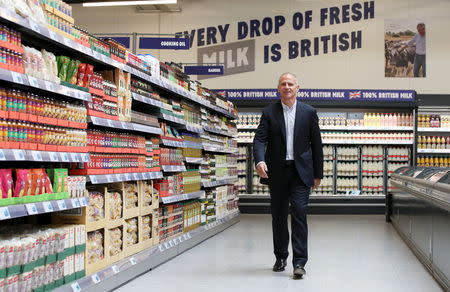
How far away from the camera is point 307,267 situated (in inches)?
217

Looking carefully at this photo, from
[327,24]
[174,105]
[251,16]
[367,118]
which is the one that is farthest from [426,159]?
[174,105]

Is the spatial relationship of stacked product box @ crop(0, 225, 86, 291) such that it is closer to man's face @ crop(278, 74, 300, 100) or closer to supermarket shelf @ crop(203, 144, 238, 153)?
man's face @ crop(278, 74, 300, 100)

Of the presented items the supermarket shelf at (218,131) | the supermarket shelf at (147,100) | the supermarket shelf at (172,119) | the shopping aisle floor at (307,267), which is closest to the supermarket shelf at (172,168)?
the supermarket shelf at (172,119)

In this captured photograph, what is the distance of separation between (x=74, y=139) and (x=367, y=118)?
9044 mm

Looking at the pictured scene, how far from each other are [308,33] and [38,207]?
10700 mm

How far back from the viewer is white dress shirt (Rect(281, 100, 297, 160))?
5.16 m

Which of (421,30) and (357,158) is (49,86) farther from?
(421,30)

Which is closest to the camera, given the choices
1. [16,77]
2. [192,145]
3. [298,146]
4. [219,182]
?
[16,77]

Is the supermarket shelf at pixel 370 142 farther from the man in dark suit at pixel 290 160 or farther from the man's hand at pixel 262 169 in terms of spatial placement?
the man's hand at pixel 262 169

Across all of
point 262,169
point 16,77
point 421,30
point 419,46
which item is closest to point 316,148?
point 262,169

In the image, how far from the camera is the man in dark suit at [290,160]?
5048 millimetres

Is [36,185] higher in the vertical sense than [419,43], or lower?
lower

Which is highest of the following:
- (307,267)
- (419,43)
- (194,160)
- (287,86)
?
(419,43)

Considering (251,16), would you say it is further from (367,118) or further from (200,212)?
(200,212)
